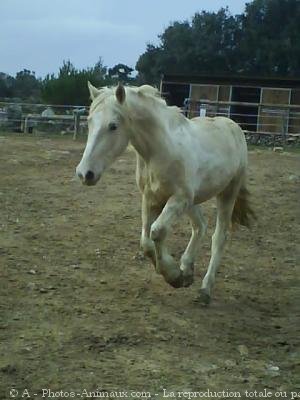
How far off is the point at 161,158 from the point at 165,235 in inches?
22.1

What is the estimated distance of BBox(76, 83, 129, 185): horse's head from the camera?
13.0ft

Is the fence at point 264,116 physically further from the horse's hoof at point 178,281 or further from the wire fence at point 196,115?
the horse's hoof at point 178,281

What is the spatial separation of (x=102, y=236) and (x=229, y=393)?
3.43 metres

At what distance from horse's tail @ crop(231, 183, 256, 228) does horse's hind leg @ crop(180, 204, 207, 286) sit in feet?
1.79

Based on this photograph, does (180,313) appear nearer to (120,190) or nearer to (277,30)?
(120,190)

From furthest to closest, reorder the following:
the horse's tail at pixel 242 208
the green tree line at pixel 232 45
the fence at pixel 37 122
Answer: the green tree line at pixel 232 45 < the fence at pixel 37 122 < the horse's tail at pixel 242 208

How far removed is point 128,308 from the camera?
4.33 m

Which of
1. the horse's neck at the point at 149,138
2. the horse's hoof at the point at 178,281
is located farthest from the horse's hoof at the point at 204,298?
the horse's neck at the point at 149,138

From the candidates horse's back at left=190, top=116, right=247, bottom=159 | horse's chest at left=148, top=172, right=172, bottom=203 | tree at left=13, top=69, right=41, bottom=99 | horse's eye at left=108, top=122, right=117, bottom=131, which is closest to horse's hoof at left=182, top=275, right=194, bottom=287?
horse's chest at left=148, top=172, right=172, bottom=203

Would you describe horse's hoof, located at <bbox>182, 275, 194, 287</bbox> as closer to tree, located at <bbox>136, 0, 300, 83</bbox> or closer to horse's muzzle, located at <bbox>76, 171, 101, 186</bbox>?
horse's muzzle, located at <bbox>76, 171, 101, 186</bbox>

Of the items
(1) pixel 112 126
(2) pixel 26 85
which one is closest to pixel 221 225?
(1) pixel 112 126

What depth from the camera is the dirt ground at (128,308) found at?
3.23 meters

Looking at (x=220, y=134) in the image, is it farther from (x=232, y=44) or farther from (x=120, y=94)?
(x=232, y=44)

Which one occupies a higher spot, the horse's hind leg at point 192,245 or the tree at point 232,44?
the tree at point 232,44
